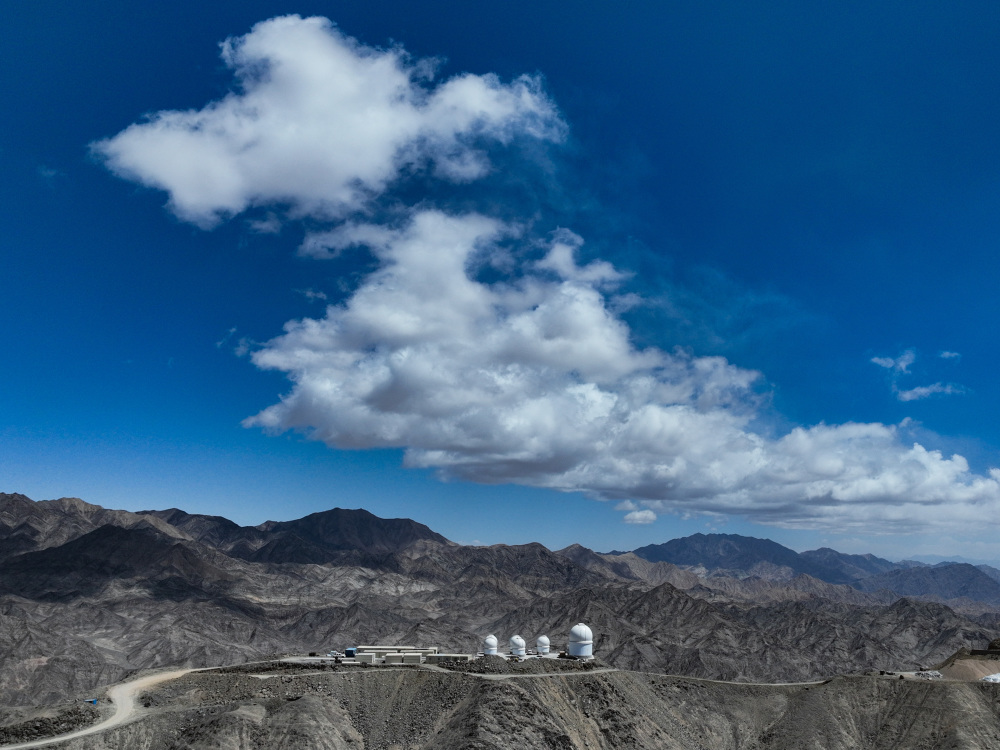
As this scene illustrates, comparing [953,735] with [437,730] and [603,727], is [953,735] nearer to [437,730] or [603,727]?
[603,727]

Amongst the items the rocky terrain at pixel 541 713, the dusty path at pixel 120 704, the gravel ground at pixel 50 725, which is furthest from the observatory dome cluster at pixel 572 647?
the gravel ground at pixel 50 725

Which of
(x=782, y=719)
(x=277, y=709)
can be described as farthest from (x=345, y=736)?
(x=782, y=719)

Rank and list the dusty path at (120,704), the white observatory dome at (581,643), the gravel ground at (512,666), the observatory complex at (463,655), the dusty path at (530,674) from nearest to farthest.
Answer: the dusty path at (120,704) → the dusty path at (530,674) → the gravel ground at (512,666) → the observatory complex at (463,655) → the white observatory dome at (581,643)

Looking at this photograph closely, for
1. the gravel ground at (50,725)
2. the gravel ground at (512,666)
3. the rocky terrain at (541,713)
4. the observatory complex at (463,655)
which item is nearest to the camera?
the gravel ground at (50,725)

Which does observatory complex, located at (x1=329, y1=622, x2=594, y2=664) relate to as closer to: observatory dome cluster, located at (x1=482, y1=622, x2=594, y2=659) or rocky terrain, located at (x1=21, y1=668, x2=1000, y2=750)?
observatory dome cluster, located at (x1=482, y1=622, x2=594, y2=659)

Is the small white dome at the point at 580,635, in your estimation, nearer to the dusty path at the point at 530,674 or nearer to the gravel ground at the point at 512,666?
the gravel ground at the point at 512,666

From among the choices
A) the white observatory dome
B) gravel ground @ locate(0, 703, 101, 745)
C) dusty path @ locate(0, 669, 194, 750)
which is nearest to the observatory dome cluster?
the white observatory dome

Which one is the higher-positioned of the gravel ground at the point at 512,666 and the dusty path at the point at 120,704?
the gravel ground at the point at 512,666

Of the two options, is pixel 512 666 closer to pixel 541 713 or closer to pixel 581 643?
pixel 541 713

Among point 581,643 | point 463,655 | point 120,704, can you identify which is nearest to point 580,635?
point 581,643
